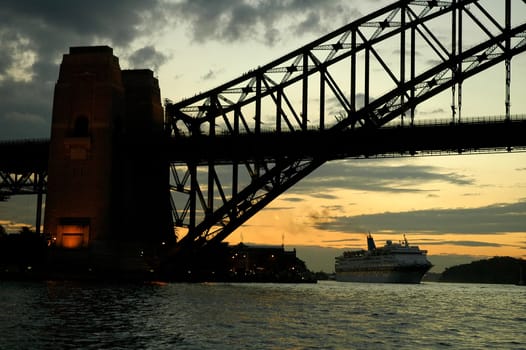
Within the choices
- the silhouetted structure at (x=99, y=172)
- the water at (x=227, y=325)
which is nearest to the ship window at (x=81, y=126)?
the silhouetted structure at (x=99, y=172)

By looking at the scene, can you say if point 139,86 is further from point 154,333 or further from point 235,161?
point 154,333

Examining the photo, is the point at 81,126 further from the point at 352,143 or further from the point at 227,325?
the point at 227,325

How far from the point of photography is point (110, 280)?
83750mm

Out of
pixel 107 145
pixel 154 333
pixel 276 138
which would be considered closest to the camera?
pixel 154 333

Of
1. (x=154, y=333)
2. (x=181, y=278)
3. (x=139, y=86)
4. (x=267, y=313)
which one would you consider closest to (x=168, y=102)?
(x=139, y=86)

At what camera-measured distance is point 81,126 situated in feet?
297

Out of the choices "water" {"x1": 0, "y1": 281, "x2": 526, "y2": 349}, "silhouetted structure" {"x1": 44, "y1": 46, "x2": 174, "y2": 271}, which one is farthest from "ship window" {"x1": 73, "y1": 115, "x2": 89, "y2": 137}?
"water" {"x1": 0, "y1": 281, "x2": 526, "y2": 349}

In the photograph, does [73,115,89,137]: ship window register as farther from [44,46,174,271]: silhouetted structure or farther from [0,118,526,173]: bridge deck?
[0,118,526,173]: bridge deck

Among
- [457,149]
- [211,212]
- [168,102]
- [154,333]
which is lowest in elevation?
[154,333]

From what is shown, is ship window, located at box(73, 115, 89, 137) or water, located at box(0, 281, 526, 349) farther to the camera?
ship window, located at box(73, 115, 89, 137)

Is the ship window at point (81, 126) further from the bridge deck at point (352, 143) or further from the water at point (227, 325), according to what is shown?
the water at point (227, 325)

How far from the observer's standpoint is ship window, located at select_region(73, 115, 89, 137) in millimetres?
89938

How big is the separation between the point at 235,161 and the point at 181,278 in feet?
57.7

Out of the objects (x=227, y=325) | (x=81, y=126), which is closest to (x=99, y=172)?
(x=81, y=126)
